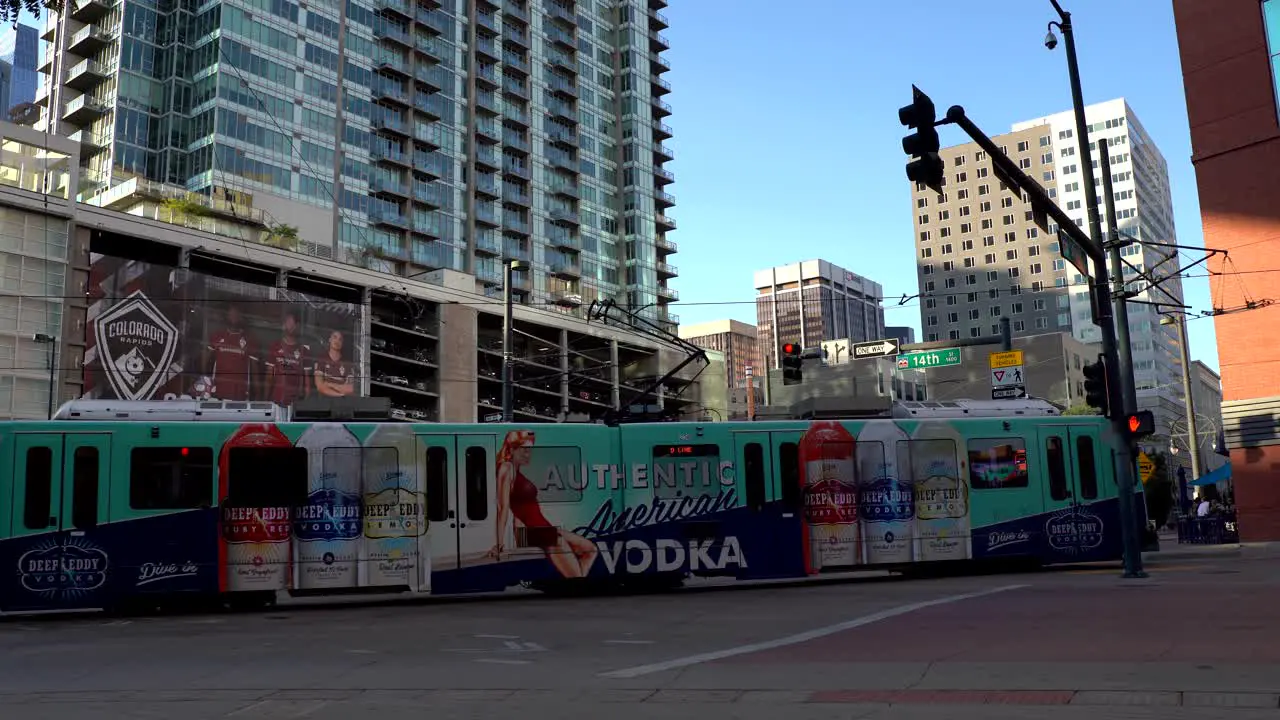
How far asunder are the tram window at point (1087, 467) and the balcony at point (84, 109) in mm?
81376

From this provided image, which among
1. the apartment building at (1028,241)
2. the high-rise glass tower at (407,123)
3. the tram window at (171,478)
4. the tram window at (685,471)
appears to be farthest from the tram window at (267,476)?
the apartment building at (1028,241)

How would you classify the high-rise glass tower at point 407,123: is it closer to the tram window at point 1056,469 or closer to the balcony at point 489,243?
the balcony at point 489,243

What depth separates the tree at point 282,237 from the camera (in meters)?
73.6

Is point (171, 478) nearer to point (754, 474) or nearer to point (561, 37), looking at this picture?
point (754, 474)

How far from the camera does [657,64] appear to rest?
12512cm

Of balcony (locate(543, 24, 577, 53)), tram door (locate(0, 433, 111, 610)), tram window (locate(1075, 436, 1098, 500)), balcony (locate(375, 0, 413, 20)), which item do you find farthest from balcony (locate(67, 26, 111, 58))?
tram window (locate(1075, 436, 1098, 500))

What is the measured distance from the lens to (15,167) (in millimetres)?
55312

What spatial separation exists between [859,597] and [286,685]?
33.1ft

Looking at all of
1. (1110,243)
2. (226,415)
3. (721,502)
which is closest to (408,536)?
(226,415)

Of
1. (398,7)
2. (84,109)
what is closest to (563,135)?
(398,7)

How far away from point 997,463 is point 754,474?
4.98 m

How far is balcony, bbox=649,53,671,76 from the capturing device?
12419 cm

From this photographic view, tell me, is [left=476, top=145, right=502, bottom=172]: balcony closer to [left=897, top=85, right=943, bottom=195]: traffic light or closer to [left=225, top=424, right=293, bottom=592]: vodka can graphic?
[left=225, top=424, right=293, bottom=592]: vodka can graphic

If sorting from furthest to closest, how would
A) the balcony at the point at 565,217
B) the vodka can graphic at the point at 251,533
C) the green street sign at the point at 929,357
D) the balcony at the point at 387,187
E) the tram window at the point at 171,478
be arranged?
the balcony at the point at 565,217 → the balcony at the point at 387,187 → the green street sign at the point at 929,357 → the vodka can graphic at the point at 251,533 → the tram window at the point at 171,478
